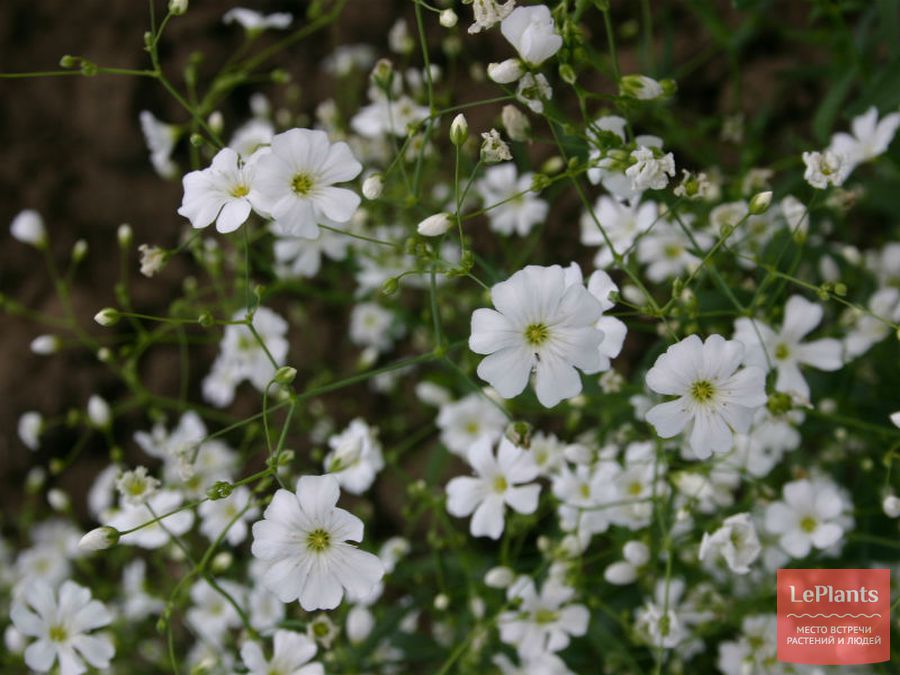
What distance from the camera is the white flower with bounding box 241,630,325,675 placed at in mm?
→ 2084

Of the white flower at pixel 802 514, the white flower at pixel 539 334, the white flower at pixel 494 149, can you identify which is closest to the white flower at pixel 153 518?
the white flower at pixel 539 334

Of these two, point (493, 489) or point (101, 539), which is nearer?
point (101, 539)

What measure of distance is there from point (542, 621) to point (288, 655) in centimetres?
65

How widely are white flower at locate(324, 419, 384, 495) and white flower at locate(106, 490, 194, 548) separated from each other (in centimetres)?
41

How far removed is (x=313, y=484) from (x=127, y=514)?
1.12 metres

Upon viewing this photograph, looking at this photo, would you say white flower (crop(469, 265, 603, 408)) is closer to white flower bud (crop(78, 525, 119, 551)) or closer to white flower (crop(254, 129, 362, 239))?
white flower (crop(254, 129, 362, 239))

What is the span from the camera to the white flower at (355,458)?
221 centimetres

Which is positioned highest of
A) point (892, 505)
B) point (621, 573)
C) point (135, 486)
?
point (135, 486)

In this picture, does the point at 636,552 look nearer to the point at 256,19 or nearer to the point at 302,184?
the point at 302,184

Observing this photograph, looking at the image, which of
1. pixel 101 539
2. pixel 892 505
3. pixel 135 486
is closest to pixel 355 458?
pixel 135 486

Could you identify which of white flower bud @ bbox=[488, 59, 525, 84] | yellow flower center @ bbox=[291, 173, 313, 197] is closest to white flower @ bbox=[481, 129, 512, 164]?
white flower bud @ bbox=[488, 59, 525, 84]

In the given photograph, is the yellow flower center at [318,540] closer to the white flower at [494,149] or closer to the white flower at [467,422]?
the white flower at [494,149]

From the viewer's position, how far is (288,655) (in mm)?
2129

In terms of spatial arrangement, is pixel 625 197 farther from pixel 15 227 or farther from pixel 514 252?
pixel 15 227
